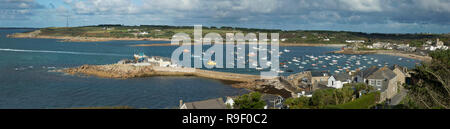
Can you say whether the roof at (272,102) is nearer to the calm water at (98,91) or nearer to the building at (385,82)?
the building at (385,82)

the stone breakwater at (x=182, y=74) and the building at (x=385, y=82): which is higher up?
the building at (x=385, y=82)

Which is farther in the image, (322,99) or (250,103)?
(322,99)

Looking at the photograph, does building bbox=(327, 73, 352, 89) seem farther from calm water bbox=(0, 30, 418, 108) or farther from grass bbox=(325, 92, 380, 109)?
calm water bbox=(0, 30, 418, 108)

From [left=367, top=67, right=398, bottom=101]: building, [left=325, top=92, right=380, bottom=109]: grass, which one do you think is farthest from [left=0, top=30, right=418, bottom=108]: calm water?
[left=325, top=92, right=380, bottom=109]: grass

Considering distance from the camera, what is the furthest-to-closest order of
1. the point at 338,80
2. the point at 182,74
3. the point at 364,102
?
the point at 182,74 → the point at 338,80 → the point at 364,102

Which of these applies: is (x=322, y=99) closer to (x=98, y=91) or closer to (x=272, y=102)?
(x=272, y=102)

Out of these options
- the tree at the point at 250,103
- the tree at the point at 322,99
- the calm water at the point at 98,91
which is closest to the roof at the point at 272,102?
the tree at the point at 322,99

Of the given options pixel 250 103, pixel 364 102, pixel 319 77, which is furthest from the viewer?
pixel 319 77

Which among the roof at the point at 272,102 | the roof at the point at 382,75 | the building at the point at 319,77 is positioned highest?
the roof at the point at 382,75

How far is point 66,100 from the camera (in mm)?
23734

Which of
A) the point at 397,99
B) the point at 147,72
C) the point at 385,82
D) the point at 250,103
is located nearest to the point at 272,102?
the point at 250,103

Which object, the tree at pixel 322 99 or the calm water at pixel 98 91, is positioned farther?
the calm water at pixel 98 91
